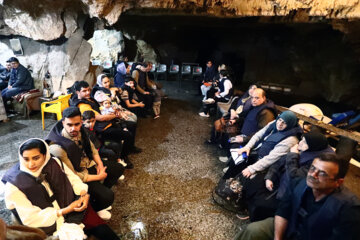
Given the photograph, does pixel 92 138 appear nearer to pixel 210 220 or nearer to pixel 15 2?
pixel 210 220

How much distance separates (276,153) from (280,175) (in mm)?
322

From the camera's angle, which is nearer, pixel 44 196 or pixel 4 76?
pixel 44 196

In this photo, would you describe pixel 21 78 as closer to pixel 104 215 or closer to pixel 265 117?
pixel 104 215

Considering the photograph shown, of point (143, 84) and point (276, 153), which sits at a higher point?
point (143, 84)

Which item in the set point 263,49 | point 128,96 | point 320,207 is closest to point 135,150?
point 128,96

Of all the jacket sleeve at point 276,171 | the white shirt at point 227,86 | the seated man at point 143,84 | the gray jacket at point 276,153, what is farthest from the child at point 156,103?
the jacket sleeve at point 276,171

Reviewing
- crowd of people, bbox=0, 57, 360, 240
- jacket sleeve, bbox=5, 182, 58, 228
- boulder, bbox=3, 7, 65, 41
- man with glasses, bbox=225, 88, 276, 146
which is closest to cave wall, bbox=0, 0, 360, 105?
boulder, bbox=3, 7, 65, 41

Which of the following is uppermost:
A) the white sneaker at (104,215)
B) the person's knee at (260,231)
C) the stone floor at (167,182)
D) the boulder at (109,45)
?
the boulder at (109,45)

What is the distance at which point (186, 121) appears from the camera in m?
7.01

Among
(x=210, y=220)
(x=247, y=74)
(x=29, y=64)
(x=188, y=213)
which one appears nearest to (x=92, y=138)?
(x=188, y=213)

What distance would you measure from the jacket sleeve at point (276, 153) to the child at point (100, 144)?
7.83ft

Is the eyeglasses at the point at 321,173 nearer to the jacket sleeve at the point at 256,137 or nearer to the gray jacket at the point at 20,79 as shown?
the jacket sleeve at the point at 256,137

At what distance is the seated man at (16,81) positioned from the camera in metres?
6.49

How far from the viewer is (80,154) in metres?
2.95
